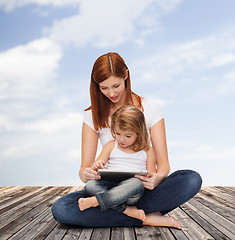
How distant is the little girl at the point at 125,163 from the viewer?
7.37 ft

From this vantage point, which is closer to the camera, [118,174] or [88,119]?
[118,174]

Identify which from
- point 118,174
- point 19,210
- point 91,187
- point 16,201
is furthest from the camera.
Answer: point 16,201

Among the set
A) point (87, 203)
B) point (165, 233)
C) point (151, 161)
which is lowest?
point (165, 233)

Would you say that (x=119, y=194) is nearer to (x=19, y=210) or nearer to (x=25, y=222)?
(x=25, y=222)

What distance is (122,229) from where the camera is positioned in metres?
2.43

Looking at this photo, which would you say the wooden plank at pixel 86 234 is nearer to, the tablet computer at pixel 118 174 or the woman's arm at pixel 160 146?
the tablet computer at pixel 118 174

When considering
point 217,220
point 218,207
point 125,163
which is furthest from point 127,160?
point 218,207

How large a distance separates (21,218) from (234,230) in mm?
1812

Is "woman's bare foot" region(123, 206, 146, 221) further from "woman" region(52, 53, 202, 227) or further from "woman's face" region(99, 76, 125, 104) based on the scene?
"woman's face" region(99, 76, 125, 104)

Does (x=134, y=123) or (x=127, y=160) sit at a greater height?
A: (x=134, y=123)

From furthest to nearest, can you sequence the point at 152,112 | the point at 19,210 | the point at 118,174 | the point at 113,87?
the point at 19,210, the point at 152,112, the point at 113,87, the point at 118,174

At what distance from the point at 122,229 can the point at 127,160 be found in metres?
0.53

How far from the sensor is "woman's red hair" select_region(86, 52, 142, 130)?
8.63 feet

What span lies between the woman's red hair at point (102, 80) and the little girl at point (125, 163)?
269 mm
